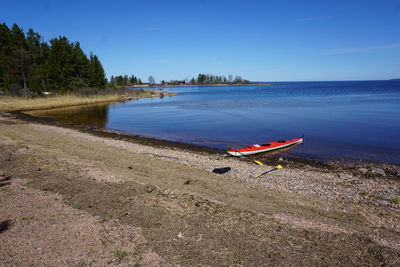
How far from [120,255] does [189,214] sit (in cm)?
225

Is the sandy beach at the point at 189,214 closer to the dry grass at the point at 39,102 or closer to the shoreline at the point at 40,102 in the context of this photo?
the shoreline at the point at 40,102

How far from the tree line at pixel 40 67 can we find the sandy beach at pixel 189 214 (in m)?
50.3

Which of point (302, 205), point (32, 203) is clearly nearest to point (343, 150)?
point (302, 205)

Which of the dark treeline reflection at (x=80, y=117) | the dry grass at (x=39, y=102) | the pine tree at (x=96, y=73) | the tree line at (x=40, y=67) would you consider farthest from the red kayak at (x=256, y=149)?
the pine tree at (x=96, y=73)

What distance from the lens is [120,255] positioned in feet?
16.5

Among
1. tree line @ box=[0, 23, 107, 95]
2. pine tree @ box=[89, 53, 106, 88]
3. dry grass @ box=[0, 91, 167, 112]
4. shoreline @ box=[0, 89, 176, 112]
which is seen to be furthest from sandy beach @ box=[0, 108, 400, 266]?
pine tree @ box=[89, 53, 106, 88]

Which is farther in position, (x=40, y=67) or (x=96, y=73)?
(x=96, y=73)

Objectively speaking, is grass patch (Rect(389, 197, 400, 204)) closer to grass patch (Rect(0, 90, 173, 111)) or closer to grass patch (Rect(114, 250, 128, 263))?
grass patch (Rect(114, 250, 128, 263))

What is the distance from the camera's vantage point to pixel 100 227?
6035 mm

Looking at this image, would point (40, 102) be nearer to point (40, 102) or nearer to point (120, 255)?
point (40, 102)

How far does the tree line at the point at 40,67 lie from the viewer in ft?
169

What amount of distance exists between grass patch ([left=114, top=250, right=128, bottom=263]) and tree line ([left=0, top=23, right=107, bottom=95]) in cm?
5763

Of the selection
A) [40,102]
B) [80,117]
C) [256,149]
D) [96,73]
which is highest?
[96,73]

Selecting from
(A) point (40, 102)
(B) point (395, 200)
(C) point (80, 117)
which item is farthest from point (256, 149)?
(A) point (40, 102)
